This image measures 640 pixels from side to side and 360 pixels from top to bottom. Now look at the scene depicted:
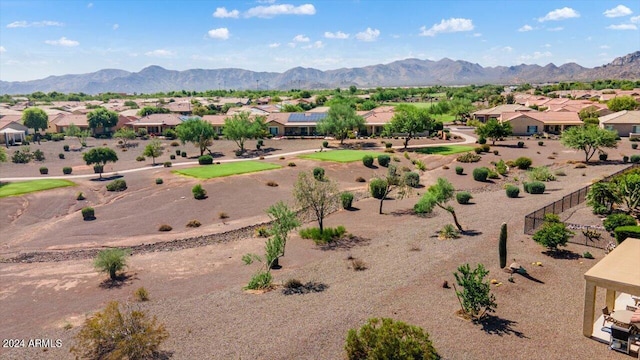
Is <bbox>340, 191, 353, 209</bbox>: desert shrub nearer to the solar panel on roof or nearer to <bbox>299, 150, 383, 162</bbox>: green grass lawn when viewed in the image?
<bbox>299, 150, 383, 162</bbox>: green grass lawn

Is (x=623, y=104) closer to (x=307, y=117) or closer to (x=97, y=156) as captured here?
(x=307, y=117)

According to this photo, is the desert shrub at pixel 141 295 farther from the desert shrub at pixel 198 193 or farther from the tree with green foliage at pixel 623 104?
the tree with green foliage at pixel 623 104

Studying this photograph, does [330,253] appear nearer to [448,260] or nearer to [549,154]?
[448,260]

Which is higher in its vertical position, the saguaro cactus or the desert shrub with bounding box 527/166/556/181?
the saguaro cactus

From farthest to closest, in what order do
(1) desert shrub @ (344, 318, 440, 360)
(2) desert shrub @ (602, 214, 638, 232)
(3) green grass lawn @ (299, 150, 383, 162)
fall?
1. (3) green grass lawn @ (299, 150, 383, 162)
2. (2) desert shrub @ (602, 214, 638, 232)
3. (1) desert shrub @ (344, 318, 440, 360)

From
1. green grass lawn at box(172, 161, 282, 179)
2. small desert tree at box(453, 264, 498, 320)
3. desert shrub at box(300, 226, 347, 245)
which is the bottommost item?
desert shrub at box(300, 226, 347, 245)

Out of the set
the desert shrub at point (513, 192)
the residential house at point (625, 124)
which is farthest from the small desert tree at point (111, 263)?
the residential house at point (625, 124)

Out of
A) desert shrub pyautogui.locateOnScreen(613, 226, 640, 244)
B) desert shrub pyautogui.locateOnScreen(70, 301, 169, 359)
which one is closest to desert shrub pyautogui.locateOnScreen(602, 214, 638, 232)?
desert shrub pyautogui.locateOnScreen(613, 226, 640, 244)

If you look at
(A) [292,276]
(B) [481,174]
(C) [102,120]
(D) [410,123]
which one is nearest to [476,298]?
(A) [292,276]
